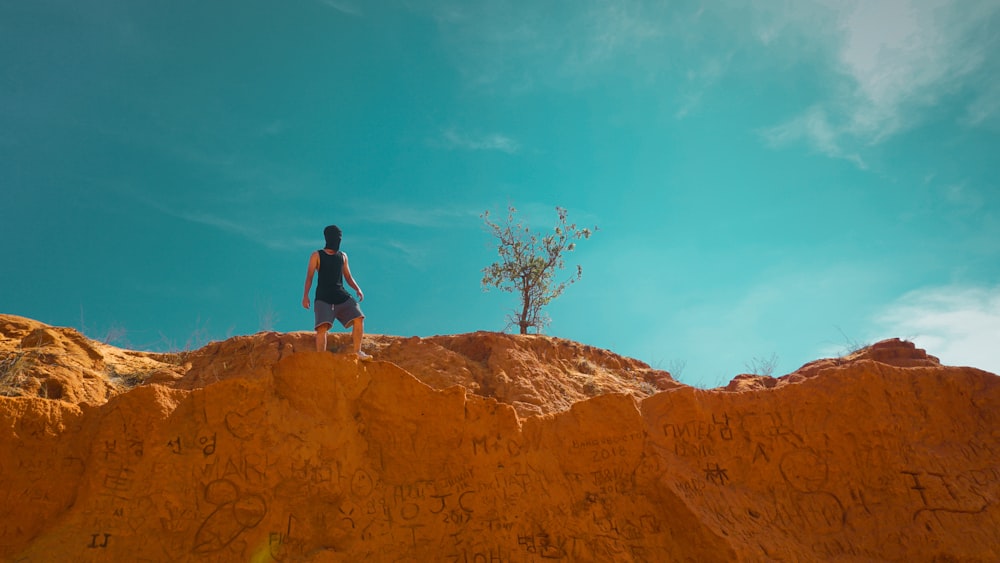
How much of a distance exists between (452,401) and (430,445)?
490mm

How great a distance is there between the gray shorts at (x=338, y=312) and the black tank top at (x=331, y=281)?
0.05 meters

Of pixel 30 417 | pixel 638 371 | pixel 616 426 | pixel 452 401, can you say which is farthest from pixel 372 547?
pixel 638 371

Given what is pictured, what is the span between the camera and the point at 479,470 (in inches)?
233

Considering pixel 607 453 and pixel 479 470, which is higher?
pixel 607 453

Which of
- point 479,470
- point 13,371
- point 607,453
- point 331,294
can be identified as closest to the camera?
point 479,470

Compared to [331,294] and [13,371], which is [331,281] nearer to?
[331,294]

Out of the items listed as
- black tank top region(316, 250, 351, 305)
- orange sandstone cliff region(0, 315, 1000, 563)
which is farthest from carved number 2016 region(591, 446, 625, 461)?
black tank top region(316, 250, 351, 305)

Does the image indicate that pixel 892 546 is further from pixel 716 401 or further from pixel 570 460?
pixel 570 460

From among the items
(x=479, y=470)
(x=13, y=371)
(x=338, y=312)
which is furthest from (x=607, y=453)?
(x=13, y=371)

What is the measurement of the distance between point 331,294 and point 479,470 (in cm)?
303

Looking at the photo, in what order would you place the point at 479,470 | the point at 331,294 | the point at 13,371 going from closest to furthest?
1. the point at 479,470
2. the point at 13,371
3. the point at 331,294

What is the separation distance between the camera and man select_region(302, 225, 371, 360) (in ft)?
24.4

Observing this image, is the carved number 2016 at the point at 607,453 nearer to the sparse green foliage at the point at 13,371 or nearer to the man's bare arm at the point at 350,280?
the man's bare arm at the point at 350,280

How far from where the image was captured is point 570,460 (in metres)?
6.23
